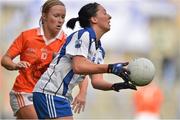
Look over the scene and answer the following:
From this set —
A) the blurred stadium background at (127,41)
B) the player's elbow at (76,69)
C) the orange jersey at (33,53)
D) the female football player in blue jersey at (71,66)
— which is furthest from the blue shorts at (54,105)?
the blurred stadium background at (127,41)

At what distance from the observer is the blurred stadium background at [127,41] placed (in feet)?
59.1

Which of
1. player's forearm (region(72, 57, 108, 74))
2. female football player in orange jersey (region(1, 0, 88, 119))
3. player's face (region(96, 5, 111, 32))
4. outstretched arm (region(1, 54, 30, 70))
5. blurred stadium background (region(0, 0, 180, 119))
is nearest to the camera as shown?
player's forearm (region(72, 57, 108, 74))

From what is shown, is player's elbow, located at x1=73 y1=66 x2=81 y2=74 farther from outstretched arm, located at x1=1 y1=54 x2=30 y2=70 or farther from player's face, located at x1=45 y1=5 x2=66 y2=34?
player's face, located at x1=45 y1=5 x2=66 y2=34

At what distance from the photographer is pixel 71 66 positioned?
719 centimetres

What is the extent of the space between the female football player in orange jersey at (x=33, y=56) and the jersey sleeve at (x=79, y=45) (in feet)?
3.37

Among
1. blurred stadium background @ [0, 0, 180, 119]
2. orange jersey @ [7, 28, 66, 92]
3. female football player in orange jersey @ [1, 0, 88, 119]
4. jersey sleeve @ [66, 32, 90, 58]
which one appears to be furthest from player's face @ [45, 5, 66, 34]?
blurred stadium background @ [0, 0, 180, 119]

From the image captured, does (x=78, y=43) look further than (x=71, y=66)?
No

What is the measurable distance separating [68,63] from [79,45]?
246mm

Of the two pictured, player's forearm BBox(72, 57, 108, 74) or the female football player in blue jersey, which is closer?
player's forearm BBox(72, 57, 108, 74)

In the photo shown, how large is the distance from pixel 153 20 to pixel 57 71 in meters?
17.6

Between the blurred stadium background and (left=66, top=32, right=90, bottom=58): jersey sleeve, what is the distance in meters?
9.46

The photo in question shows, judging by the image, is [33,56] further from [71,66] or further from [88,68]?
[88,68]

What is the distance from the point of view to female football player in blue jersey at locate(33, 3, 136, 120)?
706 cm

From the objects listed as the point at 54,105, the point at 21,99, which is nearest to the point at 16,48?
the point at 21,99
